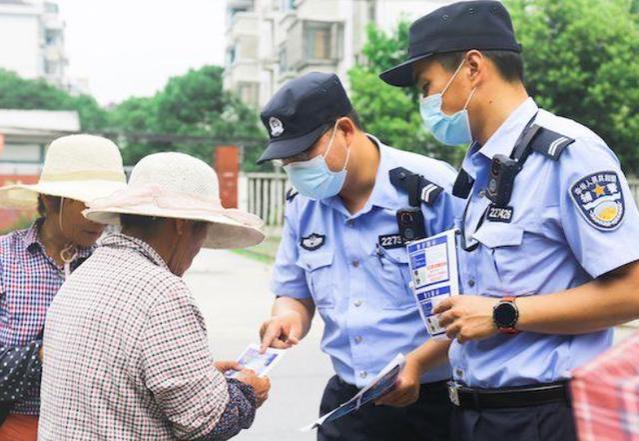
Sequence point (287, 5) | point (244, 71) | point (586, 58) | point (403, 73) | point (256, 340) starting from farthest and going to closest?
point (244, 71) → point (287, 5) → point (586, 58) → point (256, 340) → point (403, 73)

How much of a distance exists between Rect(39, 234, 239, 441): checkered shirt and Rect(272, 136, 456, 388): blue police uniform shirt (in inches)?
24.8

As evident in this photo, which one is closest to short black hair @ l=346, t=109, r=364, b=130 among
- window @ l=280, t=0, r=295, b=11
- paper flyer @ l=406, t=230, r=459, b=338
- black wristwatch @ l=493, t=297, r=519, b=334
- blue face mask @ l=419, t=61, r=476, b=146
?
blue face mask @ l=419, t=61, r=476, b=146

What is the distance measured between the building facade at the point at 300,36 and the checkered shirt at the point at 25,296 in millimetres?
22612

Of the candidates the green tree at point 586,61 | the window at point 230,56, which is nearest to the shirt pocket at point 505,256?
the green tree at point 586,61

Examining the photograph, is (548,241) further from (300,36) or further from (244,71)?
(244,71)

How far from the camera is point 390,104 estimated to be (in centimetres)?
2125

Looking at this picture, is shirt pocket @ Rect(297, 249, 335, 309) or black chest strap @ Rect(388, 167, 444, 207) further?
shirt pocket @ Rect(297, 249, 335, 309)

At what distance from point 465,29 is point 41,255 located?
4.54 feet

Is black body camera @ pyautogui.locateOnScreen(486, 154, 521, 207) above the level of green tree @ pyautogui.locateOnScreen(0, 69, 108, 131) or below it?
above

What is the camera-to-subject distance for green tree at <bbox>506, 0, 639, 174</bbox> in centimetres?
1895

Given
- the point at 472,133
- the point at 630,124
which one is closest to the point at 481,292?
the point at 472,133

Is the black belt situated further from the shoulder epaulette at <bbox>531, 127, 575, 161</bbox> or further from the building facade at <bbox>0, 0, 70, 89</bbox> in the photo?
the building facade at <bbox>0, 0, 70, 89</bbox>

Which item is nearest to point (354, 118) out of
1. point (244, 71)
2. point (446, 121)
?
point (446, 121)

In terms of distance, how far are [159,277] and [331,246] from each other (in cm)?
80
